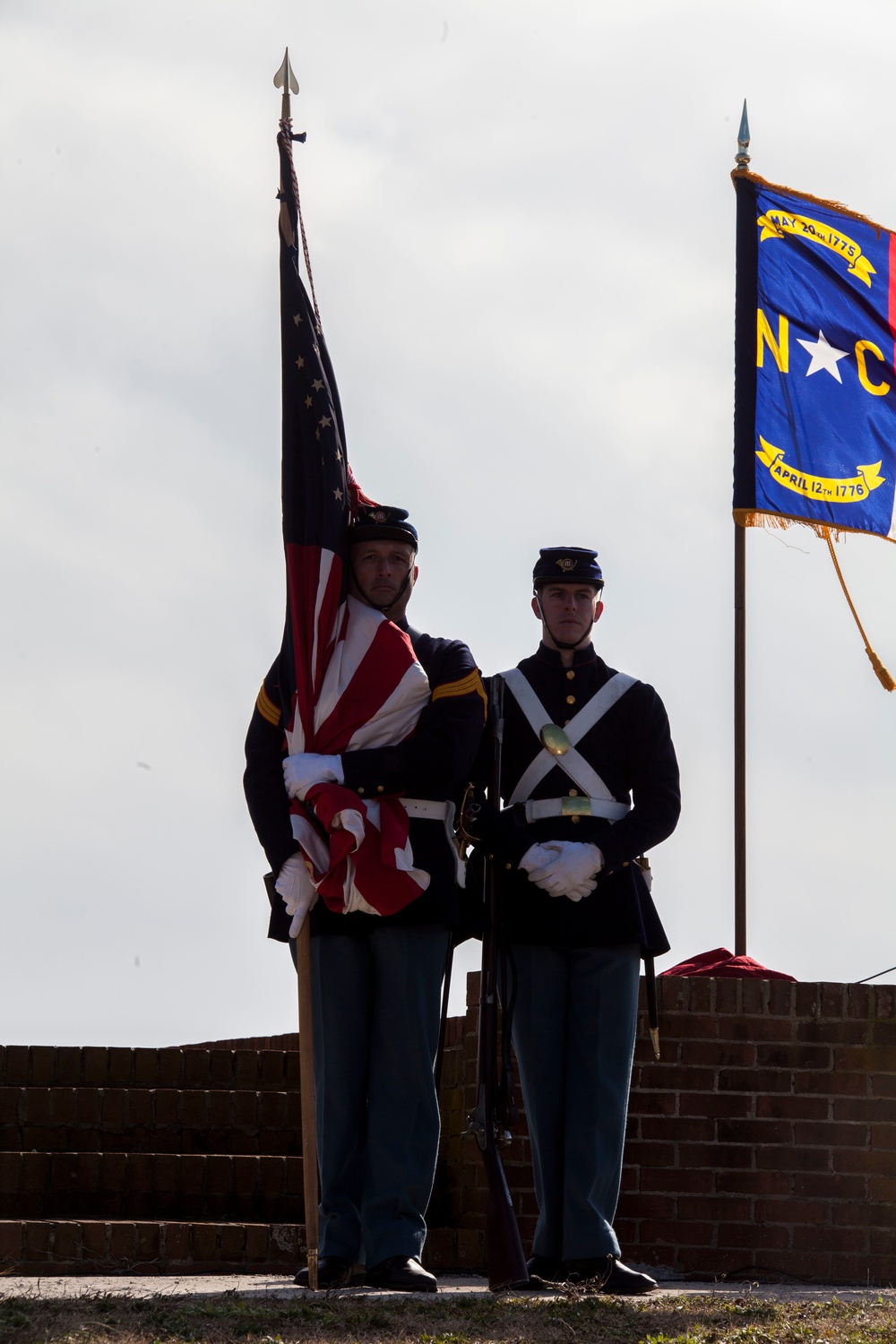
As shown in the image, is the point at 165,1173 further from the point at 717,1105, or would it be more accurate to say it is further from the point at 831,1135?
the point at 831,1135

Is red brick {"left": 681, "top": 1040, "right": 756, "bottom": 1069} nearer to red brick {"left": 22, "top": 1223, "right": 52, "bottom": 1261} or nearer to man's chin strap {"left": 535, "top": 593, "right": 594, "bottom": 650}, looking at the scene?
man's chin strap {"left": 535, "top": 593, "right": 594, "bottom": 650}

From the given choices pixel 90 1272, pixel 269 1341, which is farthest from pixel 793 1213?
pixel 269 1341

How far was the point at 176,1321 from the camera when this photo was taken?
154 inches

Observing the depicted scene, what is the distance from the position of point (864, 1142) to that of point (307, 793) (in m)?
2.08

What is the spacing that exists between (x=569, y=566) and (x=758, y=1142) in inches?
70.0

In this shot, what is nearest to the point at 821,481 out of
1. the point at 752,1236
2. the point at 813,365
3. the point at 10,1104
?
the point at 813,365

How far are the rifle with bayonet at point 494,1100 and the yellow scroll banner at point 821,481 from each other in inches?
132

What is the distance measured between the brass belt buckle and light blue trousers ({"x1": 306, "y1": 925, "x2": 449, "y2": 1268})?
47 cm

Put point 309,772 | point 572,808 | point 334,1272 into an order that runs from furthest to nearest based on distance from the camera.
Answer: point 572,808, point 309,772, point 334,1272

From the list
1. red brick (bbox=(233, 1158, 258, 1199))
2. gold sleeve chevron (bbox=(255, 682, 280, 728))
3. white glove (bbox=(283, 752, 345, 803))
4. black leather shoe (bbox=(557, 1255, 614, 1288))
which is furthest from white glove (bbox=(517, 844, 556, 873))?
red brick (bbox=(233, 1158, 258, 1199))

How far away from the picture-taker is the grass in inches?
150

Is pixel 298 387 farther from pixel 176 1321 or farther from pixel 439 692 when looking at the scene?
pixel 176 1321

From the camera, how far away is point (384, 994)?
4.79 meters

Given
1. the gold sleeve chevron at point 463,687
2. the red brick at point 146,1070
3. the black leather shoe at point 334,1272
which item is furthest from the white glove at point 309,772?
the red brick at point 146,1070
